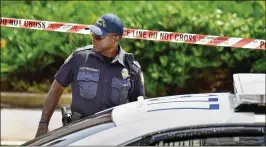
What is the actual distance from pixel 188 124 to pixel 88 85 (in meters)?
1.81

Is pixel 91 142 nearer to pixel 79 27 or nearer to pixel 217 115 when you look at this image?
pixel 217 115

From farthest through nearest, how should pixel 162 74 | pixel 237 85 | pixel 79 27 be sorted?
1. pixel 162 74
2. pixel 79 27
3. pixel 237 85

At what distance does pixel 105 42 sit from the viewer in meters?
5.18

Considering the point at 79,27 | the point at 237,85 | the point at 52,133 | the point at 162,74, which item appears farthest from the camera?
the point at 162,74

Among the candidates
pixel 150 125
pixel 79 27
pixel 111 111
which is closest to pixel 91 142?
pixel 150 125

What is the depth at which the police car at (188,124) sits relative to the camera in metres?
3.26

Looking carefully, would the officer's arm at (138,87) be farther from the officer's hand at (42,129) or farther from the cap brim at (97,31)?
the officer's hand at (42,129)

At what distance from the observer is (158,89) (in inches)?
401

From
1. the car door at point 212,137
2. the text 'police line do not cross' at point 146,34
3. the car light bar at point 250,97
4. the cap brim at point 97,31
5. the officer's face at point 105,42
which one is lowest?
the car door at point 212,137

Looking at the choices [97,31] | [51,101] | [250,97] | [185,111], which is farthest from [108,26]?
[250,97]

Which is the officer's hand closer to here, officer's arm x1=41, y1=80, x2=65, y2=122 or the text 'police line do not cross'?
officer's arm x1=41, y1=80, x2=65, y2=122

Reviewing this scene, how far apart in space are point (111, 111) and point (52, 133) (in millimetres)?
319

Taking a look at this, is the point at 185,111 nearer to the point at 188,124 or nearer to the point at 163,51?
the point at 188,124

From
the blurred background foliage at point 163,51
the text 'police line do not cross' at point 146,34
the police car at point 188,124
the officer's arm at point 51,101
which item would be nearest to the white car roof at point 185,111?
the police car at point 188,124
